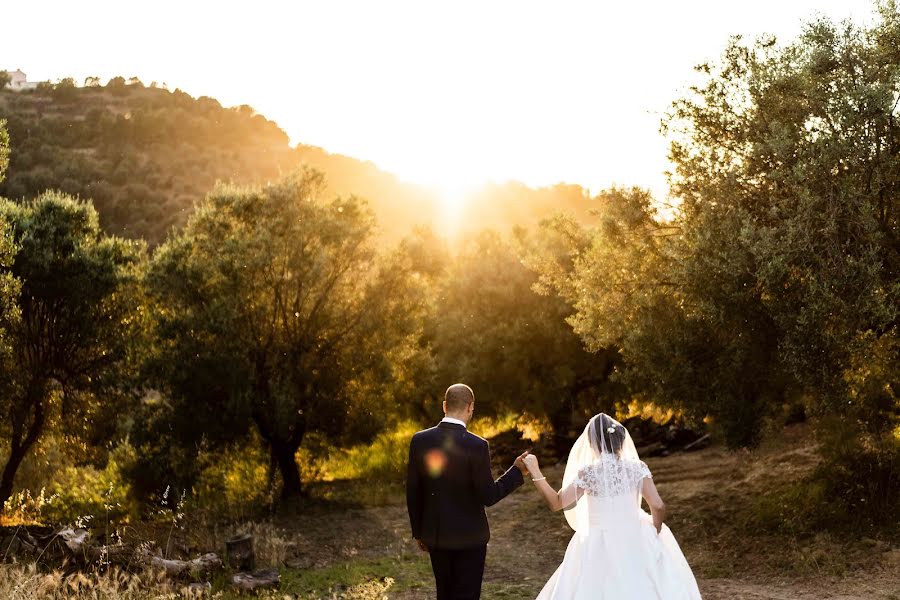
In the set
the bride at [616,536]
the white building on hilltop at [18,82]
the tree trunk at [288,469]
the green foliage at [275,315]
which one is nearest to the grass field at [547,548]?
the tree trunk at [288,469]

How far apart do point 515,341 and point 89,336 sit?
45.3ft

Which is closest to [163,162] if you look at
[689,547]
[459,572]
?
[689,547]

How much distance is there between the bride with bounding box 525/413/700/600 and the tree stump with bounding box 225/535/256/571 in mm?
6799

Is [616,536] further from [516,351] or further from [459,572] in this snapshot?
[516,351]

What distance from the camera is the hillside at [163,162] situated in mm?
56156

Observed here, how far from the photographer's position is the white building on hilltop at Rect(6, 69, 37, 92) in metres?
81.4

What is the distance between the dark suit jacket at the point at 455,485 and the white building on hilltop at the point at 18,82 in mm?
86886

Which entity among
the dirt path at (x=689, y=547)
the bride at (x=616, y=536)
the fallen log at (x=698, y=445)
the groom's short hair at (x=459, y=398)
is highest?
the groom's short hair at (x=459, y=398)

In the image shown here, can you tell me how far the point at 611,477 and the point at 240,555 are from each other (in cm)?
777

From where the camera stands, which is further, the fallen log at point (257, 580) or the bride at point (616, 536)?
the fallen log at point (257, 580)

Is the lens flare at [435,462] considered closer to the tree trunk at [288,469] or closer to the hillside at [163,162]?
the tree trunk at [288,469]

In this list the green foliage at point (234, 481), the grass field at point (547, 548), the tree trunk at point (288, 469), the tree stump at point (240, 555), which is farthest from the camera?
the tree trunk at point (288, 469)

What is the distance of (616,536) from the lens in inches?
319

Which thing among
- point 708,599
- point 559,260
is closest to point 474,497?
point 708,599
